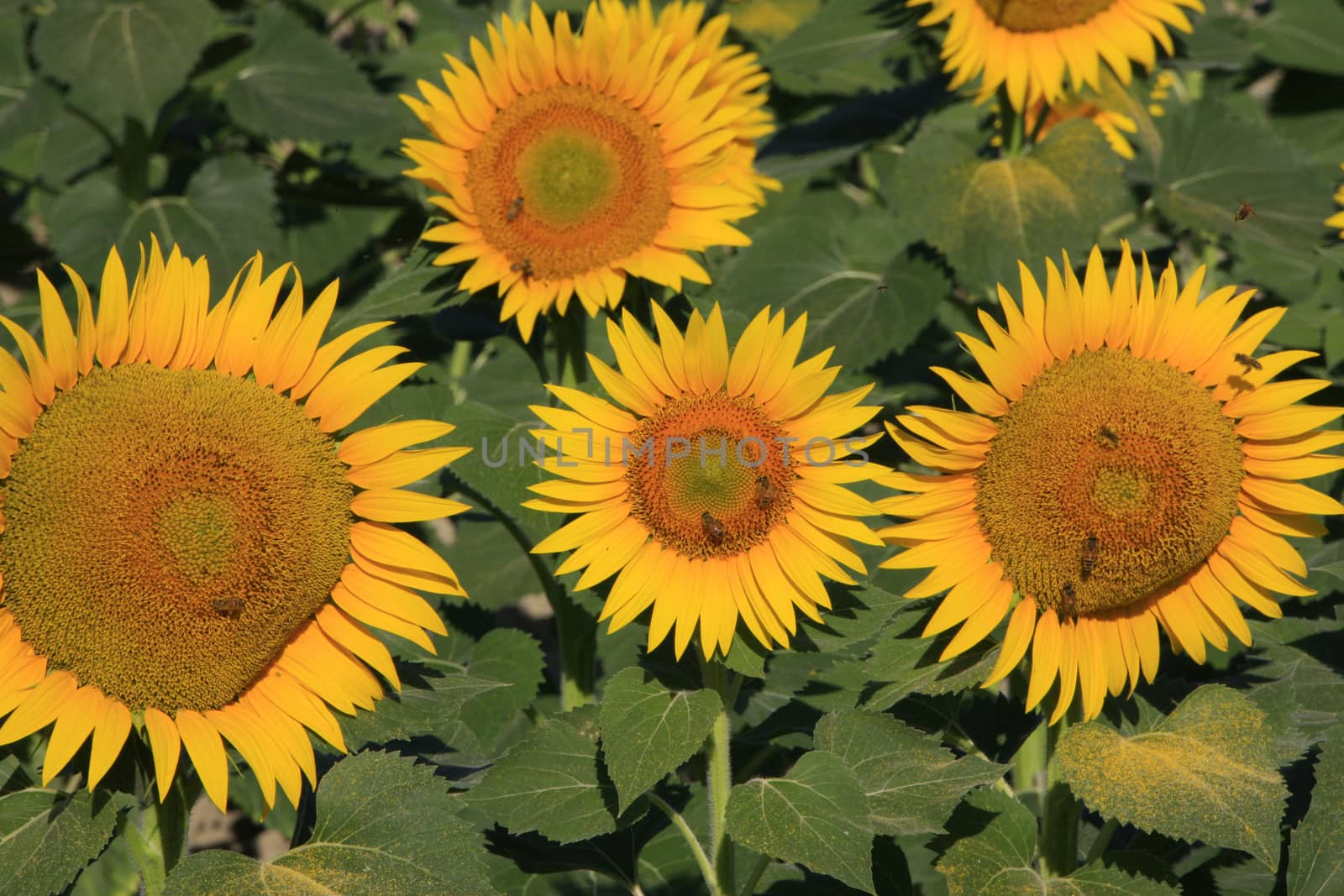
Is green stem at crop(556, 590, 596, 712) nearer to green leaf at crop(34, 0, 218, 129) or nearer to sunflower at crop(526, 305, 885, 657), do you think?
sunflower at crop(526, 305, 885, 657)

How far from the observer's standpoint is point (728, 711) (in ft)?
9.48

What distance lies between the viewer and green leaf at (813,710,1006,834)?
104 inches

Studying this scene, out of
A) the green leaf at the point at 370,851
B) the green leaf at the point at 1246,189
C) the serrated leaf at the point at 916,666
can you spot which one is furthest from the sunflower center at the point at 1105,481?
the green leaf at the point at 1246,189

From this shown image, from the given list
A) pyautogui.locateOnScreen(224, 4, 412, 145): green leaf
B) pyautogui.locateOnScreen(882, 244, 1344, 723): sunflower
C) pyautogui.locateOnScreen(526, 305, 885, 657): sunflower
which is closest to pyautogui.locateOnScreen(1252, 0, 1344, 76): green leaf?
pyautogui.locateOnScreen(224, 4, 412, 145): green leaf

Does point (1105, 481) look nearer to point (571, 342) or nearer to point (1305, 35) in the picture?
point (571, 342)

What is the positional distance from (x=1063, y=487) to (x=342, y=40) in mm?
6043

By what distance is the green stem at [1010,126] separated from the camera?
407 cm

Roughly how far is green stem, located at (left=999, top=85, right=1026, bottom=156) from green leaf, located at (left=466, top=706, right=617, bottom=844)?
2144 millimetres

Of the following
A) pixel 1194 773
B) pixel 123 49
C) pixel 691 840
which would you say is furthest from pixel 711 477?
pixel 123 49

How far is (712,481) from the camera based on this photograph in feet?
8.56

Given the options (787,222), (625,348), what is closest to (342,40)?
(787,222)

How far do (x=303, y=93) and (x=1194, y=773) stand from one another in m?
3.84

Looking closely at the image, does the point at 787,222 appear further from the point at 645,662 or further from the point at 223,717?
the point at 223,717

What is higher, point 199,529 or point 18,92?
point 18,92
